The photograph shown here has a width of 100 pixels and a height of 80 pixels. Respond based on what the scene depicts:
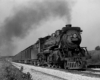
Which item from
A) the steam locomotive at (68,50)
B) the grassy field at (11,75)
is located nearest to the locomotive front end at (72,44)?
the steam locomotive at (68,50)

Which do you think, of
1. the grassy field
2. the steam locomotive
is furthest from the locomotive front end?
the grassy field

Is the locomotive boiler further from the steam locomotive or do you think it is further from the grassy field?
the grassy field

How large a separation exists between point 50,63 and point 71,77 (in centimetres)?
875

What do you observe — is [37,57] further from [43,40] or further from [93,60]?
[93,60]

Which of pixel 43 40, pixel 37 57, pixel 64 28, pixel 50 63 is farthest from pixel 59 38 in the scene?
pixel 37 57

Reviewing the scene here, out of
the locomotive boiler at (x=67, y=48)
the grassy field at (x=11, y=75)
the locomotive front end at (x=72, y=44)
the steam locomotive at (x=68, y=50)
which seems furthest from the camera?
the locomotive front end at (x=72, y=44)

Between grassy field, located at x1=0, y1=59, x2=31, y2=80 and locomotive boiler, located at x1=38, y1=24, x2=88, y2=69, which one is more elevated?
locomotive boiler, located at x1=38, y1=24, x2=88, y2=69

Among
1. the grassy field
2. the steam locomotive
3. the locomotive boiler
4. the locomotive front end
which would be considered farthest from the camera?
the locomotive front end

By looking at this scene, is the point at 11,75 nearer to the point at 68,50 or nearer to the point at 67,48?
the point at 67,48

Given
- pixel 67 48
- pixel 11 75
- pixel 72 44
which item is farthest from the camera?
pixel 72 44

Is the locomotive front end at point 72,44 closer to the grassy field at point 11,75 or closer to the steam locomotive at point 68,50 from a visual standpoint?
the steam locomotive at point 68,50

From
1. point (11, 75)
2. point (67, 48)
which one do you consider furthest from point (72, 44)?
point (11, 75)

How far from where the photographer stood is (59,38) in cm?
1692

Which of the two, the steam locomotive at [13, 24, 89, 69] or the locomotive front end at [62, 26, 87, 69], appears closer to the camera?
the steam locomotive at [13, 24, 89, 69]
